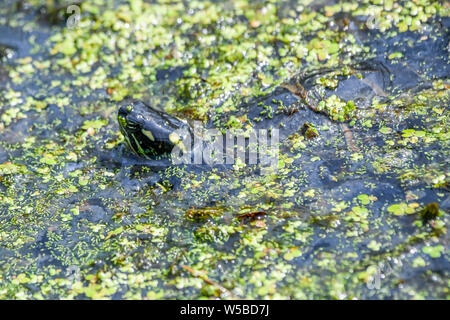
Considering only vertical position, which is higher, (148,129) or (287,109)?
(287,109)

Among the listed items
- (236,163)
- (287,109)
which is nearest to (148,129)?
(236,163)

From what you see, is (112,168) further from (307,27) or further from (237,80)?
(307,27)

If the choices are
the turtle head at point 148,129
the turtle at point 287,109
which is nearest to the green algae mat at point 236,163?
the turtle at point 287,109

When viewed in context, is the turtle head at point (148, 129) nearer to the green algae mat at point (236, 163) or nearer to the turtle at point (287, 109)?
the turtle at point (287, 109)

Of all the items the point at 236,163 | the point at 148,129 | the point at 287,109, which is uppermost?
the point at 287,109

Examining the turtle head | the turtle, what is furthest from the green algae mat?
the turtle head

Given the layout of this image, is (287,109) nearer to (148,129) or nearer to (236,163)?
(236,163)

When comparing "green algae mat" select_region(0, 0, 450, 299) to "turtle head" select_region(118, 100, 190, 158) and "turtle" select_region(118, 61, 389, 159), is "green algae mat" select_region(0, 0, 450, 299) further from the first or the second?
"turtle head" select_region(118, 100, 190, 158)
